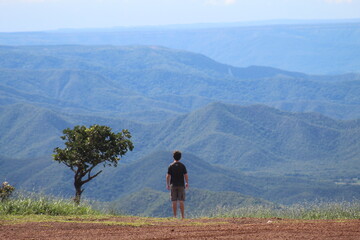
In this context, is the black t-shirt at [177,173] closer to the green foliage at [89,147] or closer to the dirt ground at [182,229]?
the dirt ground at [182,229]

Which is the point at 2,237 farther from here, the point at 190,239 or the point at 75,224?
the point at 190,239

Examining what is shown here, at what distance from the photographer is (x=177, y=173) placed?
21641 mm

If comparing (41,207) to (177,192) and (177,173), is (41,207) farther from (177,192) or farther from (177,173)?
(177,173)

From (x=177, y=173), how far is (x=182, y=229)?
4312mm

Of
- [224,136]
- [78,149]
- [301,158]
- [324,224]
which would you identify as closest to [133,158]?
[224,136]

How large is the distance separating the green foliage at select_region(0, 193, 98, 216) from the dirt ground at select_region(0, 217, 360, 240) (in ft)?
7.33

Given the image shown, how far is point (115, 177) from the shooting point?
145625 mm

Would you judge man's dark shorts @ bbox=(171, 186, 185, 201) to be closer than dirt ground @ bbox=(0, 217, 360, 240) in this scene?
No

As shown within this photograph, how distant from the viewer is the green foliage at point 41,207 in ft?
70.6

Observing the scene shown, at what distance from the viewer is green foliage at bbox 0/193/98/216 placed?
21531mm

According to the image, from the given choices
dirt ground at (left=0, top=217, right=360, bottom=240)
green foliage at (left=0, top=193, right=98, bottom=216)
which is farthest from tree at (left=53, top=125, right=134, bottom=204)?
dirt ground at (left=0, top=217, right=360, bottom=240)

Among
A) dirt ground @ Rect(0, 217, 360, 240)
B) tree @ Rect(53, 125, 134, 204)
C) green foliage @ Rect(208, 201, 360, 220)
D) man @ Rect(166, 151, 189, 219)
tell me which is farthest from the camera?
tree @ Rect(53, 125, 134, 204)

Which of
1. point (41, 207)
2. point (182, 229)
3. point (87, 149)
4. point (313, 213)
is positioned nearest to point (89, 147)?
point (87, 149)

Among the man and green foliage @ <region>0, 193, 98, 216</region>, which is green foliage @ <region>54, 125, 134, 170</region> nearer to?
green foliage @ <region>0, 193, 98, 216</region>
